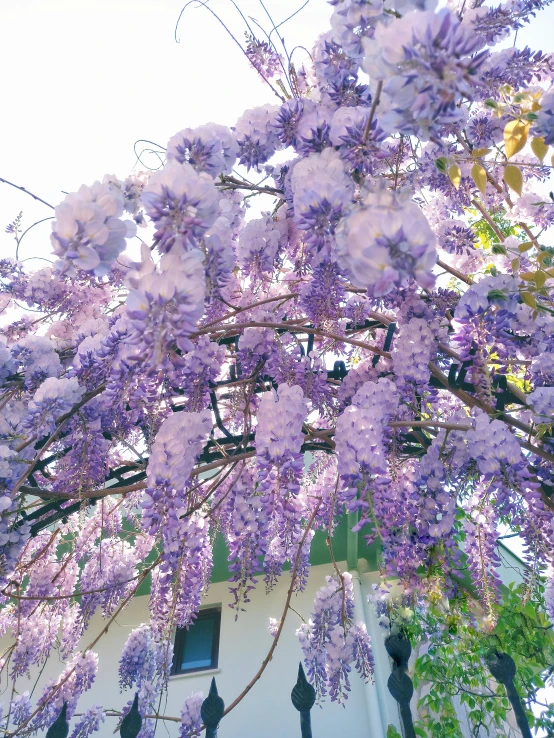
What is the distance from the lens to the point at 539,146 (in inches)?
43.5

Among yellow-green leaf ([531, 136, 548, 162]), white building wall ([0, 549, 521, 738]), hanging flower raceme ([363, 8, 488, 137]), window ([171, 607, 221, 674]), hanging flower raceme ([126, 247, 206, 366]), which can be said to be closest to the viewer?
hanging flower raceme ([363, 8, 488, 137])

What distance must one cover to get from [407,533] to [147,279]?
1.11 m

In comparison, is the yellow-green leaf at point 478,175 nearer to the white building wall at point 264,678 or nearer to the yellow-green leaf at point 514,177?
the yellow-green leaf at point 514,177

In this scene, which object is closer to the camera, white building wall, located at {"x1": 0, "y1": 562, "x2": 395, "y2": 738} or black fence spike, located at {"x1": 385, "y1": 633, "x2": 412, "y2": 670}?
black fence spike, located at {"x1": 385, "y1": 633, "x2": 412, "y2": 670}

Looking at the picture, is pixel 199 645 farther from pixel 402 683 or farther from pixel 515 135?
pixel 515 135

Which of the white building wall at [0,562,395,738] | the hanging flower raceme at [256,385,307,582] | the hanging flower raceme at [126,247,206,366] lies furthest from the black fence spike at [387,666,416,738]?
the white building wall at [0,562,395,738]

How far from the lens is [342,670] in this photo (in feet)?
8.57

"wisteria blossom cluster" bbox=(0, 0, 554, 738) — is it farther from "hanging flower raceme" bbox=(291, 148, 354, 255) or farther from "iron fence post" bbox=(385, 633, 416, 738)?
"iron fence post" bbox=(385, 633, 416, 738)

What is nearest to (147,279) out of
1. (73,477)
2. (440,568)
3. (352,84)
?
Answer: (352,84)

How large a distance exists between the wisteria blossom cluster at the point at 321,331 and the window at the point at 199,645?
8.82ft

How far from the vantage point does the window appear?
15.4 ft

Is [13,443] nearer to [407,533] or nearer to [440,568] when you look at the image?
[407,533]

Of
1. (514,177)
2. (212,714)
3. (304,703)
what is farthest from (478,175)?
(212,714)

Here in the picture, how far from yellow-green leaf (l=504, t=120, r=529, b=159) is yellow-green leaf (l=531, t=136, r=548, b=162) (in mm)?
31
